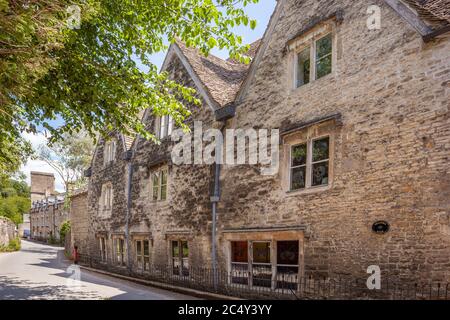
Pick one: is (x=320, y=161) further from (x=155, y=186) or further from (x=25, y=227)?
(x=25, y=227)

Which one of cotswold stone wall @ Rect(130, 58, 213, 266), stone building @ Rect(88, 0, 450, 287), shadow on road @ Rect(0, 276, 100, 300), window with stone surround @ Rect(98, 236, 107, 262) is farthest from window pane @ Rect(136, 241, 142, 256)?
window with stone surround @ Rect(98, 236, 107, 262)

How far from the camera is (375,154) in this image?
774cm

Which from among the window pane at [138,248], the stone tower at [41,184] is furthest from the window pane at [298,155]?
the stone tower at [41,184]

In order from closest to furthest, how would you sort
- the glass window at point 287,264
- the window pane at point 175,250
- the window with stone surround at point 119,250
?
the glass window at point 287,264
the window pane at point 175,250
the window with stone surround at point 119,250

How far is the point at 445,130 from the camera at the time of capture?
6680mm

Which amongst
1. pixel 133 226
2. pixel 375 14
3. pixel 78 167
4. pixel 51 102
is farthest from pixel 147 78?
pixel 78 167

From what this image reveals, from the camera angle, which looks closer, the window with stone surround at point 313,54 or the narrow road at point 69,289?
the window with stone surround at point 313,54

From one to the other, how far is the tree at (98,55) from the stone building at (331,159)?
2745 millimetres

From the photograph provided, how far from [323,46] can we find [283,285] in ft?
21.1

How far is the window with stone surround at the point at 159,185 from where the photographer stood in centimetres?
1463

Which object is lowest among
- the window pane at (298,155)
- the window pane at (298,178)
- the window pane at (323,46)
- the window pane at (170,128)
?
the window pane at (298,178)

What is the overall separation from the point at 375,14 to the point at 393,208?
4.49 meters

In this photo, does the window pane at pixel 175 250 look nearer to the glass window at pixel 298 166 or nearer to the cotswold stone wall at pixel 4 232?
the glass window at pixel 298 166

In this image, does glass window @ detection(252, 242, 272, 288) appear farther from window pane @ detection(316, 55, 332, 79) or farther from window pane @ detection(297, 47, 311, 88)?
window pane @ detection(316, 55, 332, 79)
